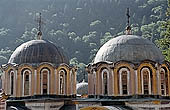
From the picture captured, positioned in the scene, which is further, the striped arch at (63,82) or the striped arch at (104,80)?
the striped arch at (63,82)

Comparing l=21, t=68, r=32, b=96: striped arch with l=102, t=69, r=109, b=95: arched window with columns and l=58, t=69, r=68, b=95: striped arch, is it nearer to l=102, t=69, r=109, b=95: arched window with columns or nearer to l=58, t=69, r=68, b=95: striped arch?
l=58, t=69, r=68, b=95: striped arch

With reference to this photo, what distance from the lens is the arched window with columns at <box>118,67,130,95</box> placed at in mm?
20016

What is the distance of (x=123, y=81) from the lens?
20.1 meters

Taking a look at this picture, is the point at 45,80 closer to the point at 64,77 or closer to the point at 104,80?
the point at 64,77

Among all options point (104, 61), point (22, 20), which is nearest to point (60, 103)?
point (104, 61)

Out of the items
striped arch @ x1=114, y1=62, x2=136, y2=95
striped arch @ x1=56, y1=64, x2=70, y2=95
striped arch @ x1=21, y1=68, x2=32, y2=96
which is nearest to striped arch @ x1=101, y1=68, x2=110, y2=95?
striped arch @ x1=114, y1=62, x2=136, y2=95

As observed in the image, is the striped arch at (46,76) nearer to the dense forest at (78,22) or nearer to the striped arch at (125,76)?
the striped arch at (125,76)

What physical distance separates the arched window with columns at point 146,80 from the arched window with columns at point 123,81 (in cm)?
94

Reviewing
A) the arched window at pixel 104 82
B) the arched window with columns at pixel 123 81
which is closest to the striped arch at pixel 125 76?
the arched window with columns at pixel 123 81

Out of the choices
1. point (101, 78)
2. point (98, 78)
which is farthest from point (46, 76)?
point (101, 78)

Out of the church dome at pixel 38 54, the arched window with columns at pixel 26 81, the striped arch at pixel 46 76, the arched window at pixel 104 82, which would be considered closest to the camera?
the arched window at pixel 104 82

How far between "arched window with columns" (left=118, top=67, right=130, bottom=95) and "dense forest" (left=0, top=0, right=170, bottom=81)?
243 ft

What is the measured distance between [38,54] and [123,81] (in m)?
5.79

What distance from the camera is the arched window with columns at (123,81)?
20.0 metres
